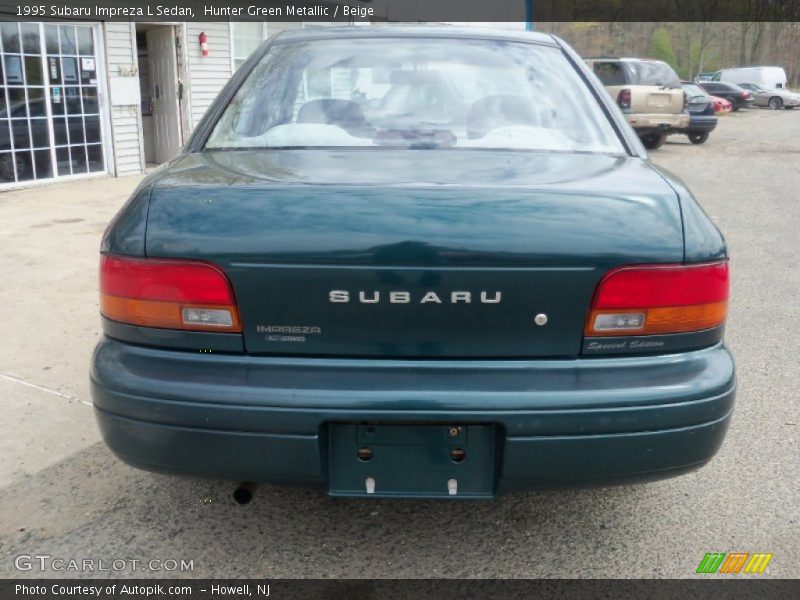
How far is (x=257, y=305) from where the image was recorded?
2.04m

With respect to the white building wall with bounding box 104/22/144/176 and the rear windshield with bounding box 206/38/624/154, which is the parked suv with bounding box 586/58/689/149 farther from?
the rear windshield with bounding box 206/38/624/154

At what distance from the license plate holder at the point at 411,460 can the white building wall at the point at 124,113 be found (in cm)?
1091

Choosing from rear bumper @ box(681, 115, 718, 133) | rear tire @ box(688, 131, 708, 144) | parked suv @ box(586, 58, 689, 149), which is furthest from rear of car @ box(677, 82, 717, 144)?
parked suv @ box(586, 58, 689, 149)

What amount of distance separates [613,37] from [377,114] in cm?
7127

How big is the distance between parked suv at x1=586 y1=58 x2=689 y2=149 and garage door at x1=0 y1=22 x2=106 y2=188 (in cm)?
988

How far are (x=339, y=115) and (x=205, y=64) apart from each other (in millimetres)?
11634

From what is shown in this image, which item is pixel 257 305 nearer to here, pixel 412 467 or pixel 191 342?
pixel 191 342

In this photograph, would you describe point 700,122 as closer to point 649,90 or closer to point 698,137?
point 698,137

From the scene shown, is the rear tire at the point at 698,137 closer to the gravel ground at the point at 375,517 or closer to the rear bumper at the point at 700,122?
the rear bumper at the point at 700,122

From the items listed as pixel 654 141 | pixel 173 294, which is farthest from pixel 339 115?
pixel 654 141

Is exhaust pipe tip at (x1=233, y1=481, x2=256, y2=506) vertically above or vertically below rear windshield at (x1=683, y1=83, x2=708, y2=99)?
below

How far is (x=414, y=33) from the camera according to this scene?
10.4 feet

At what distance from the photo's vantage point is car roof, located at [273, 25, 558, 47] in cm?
315

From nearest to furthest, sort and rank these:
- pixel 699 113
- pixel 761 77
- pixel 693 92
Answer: pixel 699 113, pixel 693 92, pixel 761 77
